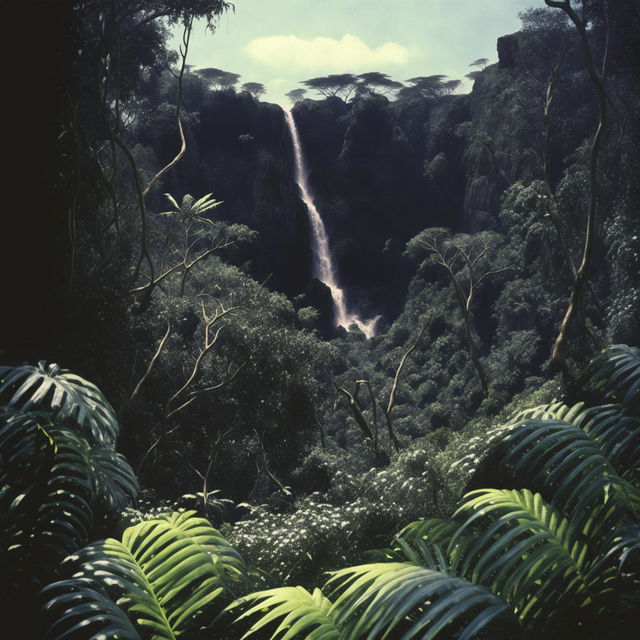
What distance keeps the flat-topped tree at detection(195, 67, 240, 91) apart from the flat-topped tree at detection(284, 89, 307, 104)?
17.0 ft

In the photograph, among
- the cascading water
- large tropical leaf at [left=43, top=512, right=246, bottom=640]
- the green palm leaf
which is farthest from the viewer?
the cascading water

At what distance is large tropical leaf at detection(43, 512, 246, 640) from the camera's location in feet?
6.59

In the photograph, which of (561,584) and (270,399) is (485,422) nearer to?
(270,399)

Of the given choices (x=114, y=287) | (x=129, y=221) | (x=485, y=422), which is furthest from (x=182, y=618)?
(x=485, y=422)

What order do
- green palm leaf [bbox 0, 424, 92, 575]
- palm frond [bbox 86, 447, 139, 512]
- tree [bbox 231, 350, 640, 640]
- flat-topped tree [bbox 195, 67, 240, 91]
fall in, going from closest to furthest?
1. tree [bbox 231, 350, 640, 640]
2. green palm leaf [bbox 0, 424, 92, 575]
3. palm frond [bbox 86, 447, 139, 512]
4. flat-topped tree [bbox 195, 67, 240, 91]

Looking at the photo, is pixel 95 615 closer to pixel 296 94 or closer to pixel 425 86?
pixel 425 86

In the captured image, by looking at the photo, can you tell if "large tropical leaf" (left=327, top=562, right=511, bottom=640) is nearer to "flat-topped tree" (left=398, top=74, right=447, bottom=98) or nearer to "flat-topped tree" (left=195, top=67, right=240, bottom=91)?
"flat-topped tree" (left=195, top=67, right=240, bottom=91)

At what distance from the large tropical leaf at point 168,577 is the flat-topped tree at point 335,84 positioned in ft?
131

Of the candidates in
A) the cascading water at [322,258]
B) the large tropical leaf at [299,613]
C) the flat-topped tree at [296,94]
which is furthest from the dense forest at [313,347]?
the flat-topped tree at [296,94]

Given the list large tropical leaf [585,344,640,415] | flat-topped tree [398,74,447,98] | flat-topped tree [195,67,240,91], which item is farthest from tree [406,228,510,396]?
flat-topped tree [195,67,240,91]

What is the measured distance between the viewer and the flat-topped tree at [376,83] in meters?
40.5

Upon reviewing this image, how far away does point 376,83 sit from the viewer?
40.9 m

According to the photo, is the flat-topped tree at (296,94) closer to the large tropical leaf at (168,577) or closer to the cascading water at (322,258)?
the cascading water at (322,258)

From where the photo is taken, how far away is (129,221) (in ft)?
40.3
